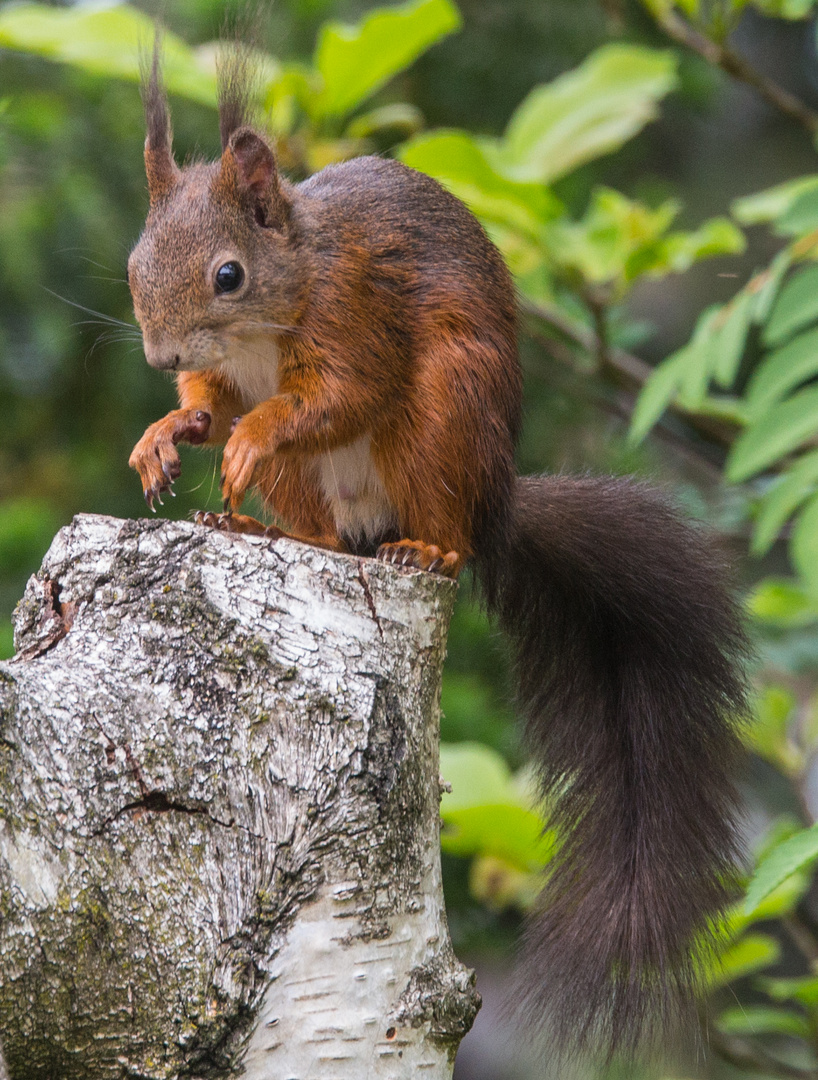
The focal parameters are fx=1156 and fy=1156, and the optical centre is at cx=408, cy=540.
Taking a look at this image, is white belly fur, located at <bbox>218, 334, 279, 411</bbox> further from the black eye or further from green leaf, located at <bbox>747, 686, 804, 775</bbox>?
green leaf, located at <bbox>747, 686, 804, 775</bbox>

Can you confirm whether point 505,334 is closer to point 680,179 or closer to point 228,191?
point 228,191

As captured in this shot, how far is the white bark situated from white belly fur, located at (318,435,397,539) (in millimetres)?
330

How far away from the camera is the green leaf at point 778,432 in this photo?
4.03 feet

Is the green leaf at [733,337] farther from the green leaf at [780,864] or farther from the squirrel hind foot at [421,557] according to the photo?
the green leaf at [780,864]

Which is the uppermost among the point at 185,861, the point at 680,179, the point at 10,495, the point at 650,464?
the point at 680,179

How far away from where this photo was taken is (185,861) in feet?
2.88

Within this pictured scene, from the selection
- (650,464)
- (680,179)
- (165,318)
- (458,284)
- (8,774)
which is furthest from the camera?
(680,179)

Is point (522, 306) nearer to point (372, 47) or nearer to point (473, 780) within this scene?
point (372, 47)

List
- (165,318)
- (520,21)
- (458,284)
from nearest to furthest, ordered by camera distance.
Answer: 1. (165,318)
2. (458,284)
3. (520,21)

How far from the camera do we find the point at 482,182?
1.74 m

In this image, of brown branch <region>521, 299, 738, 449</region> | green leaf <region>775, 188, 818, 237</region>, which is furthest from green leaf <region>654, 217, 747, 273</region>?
green leaf <region>775, 188, 818, 237</region>

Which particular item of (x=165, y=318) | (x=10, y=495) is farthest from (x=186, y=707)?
(x=10, y=495)

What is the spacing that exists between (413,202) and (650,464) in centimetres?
112

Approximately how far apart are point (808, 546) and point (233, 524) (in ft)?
1.93
